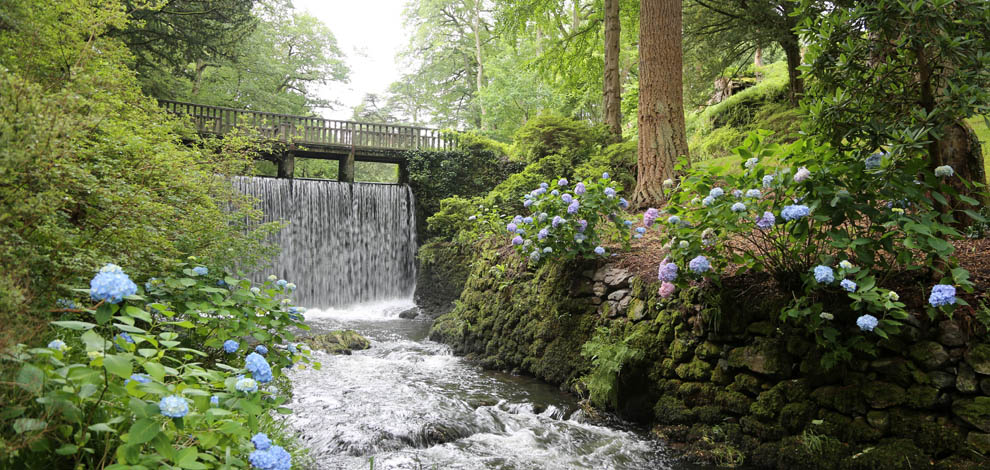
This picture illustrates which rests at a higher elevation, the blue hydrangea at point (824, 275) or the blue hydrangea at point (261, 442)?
the blue hydrangea at point (824, 275)

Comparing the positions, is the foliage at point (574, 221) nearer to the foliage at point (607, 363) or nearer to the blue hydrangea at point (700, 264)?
the foliage at point (607, 363)

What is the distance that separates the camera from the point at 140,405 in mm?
1448

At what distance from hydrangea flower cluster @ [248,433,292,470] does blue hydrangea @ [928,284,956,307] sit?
305 cm

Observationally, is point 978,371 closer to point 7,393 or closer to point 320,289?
point 7,393

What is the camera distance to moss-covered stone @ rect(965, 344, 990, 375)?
259 cm

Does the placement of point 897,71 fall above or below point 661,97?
below

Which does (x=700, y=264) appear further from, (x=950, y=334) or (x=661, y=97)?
(x=661, y=97)

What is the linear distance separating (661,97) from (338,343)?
5576 millimetres

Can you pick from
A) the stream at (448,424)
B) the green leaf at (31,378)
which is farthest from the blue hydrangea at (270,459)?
the stream at (448,424)

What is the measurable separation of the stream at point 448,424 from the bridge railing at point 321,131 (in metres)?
9.59

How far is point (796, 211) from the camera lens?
9.15ft

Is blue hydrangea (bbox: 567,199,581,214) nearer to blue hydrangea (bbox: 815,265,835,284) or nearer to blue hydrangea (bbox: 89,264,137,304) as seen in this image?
blue hydrangea (bbox: 815,265,835,284)

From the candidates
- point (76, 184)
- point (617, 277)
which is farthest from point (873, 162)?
point (76, 184)

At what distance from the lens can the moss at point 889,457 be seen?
265 cm
